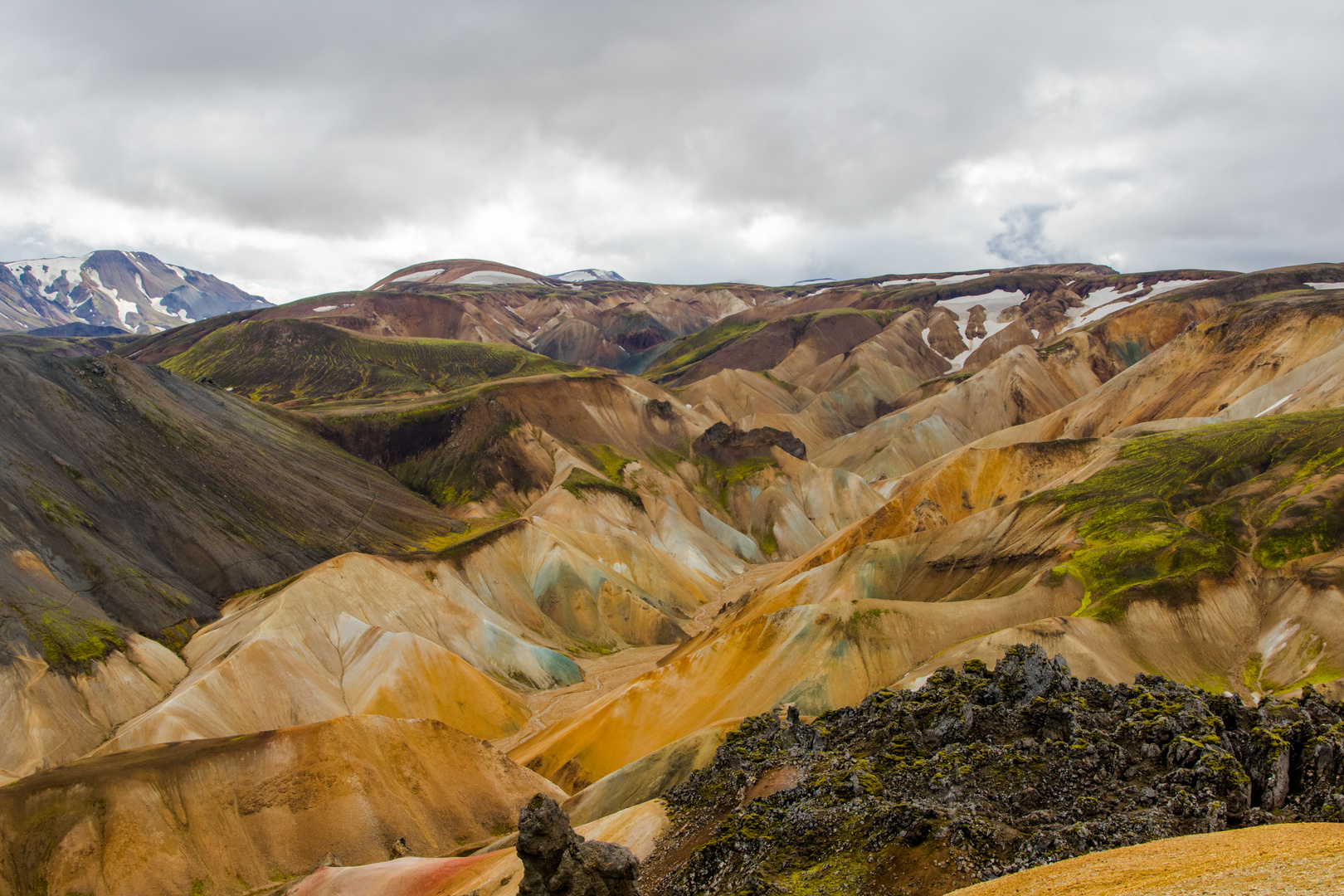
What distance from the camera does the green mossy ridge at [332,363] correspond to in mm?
155625

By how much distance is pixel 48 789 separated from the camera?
124ft

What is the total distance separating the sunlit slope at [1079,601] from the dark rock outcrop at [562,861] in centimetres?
2714

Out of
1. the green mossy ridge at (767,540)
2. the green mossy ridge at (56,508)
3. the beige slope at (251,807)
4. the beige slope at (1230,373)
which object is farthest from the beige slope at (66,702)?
the beige slope at (1230,373)

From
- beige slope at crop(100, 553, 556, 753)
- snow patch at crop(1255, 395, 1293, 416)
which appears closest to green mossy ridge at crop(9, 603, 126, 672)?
beige slope at crop(100, 553, 556, 753)

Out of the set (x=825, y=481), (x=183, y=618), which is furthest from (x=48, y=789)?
(x=825, y=481)

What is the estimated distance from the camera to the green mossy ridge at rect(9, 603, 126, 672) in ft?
169

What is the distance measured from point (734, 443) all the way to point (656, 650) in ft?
208

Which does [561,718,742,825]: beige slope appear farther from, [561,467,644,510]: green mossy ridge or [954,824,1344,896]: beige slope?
[561,467,644,510]: green mossy ridge

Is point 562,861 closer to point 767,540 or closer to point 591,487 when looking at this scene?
point 591,487

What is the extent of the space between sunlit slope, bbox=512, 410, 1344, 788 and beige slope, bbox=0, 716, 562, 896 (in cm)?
789

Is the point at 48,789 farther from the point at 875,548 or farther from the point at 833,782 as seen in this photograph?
the point at 875,548

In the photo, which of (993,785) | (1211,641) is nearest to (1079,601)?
(1211,641)

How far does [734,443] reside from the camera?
467ft

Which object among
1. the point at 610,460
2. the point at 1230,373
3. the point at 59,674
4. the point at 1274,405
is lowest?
the point at 59,674
